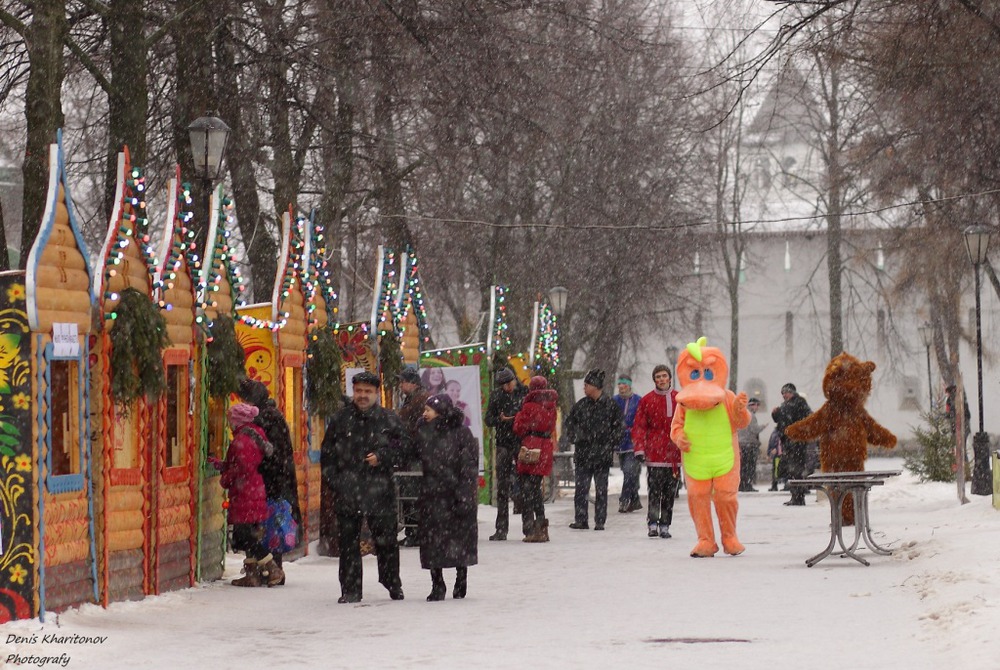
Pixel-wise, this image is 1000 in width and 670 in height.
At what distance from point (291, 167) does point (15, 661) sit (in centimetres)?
1480

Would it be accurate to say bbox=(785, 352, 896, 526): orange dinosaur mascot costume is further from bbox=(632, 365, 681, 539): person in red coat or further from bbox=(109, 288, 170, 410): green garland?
bbox=(109, 288, 170, 410): green garland

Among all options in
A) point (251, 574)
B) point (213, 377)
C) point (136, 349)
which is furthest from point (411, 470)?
point (136, 349)

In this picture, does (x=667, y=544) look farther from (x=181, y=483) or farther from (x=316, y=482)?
(x=181, y=483)

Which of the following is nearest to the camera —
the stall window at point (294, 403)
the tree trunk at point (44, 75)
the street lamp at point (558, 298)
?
the tree trunk at point (44, 75)

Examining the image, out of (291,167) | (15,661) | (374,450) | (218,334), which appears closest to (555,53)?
(291,167)

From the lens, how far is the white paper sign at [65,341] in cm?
1139

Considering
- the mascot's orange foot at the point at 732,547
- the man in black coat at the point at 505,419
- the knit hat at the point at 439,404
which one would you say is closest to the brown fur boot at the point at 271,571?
the knit hat at the point at 439,404

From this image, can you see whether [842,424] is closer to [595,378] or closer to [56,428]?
[595,378]

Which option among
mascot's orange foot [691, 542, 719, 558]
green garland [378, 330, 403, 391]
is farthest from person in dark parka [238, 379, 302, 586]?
green garland [378, 330, 403, 391]

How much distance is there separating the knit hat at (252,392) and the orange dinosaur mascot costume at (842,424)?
6.22 metres

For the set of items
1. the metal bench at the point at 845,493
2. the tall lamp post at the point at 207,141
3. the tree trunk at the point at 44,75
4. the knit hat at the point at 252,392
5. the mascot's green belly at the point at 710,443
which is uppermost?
the tree trunk at the point at 44,75

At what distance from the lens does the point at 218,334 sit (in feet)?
48.8

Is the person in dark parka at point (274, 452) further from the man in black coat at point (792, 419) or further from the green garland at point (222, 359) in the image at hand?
the man in black coat at point (792, 419)

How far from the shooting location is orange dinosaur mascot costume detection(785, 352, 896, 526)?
1820 centimetres
